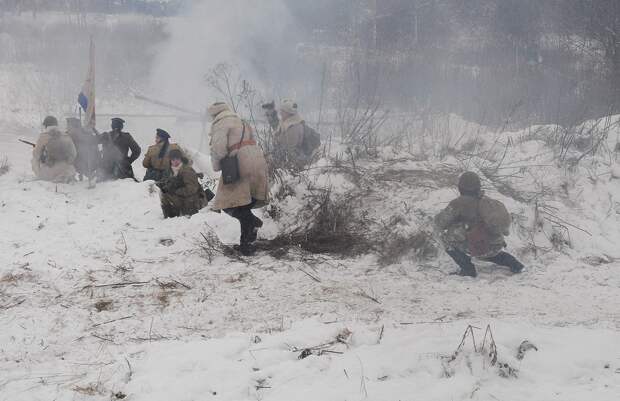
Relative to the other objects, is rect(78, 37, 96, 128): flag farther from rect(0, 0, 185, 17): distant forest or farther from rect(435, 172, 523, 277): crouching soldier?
rect(0, 0, 185, 17): distant forest

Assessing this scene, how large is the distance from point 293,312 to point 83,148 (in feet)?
19.6

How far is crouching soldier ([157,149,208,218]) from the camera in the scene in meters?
6.41

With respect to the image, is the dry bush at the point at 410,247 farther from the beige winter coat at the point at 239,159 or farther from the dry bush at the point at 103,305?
the dry bush at the point at 103,305

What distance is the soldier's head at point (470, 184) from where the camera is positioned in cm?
481

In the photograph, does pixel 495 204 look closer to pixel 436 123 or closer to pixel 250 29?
pixel 436 123

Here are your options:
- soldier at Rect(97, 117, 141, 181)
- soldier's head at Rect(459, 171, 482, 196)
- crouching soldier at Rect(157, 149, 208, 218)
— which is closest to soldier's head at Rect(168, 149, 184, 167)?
crouching soldier at Rect(157, 149, 208, 218)

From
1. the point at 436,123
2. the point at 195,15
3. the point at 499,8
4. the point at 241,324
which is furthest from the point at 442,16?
the point at 241,324

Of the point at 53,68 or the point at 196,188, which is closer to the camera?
the point at 196,188

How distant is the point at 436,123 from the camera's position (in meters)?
9.54

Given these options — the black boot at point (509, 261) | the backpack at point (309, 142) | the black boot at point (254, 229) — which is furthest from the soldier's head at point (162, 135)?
the black boot at point (509, 261)

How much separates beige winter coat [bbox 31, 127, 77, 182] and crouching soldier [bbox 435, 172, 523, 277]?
5.90 meters

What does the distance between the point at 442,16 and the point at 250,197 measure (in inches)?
825

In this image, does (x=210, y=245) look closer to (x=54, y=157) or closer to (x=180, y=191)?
(x=180, y=191)

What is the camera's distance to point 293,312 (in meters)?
4.01
